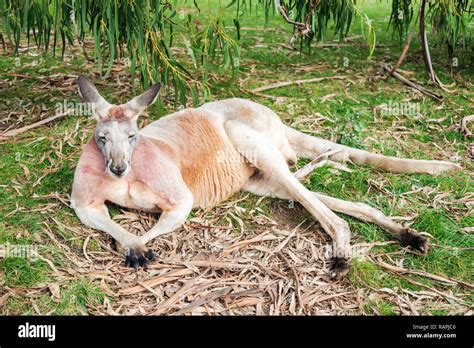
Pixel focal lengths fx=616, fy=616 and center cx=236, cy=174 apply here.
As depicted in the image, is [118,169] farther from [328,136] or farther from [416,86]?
[416,86]

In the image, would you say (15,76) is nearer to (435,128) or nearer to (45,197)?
(45,197)

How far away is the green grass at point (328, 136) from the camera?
3.37 m

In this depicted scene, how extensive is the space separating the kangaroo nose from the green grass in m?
0.45

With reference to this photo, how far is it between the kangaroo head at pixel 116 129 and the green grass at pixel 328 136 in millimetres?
483

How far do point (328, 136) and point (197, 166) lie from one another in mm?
1324

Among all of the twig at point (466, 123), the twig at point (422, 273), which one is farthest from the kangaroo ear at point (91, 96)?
the twig at point (466, 123)

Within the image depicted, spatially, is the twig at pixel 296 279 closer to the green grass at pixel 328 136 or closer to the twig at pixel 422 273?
the green grass at pixel 328 136

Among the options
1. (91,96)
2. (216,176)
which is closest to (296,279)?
(216,176)

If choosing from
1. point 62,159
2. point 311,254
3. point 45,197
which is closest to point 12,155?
point 62,159

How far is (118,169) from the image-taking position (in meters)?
3.44

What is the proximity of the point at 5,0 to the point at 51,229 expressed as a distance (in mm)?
2245

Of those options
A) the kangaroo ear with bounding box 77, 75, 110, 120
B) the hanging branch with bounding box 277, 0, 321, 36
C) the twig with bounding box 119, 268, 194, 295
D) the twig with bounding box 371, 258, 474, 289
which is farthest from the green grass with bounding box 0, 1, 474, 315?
the hanging branch with bounding box 277, 0, 321, 36

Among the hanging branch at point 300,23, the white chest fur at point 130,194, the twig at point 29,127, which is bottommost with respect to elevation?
the white chest fur at point 130,194

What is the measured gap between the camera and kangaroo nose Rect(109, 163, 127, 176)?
135 inches
